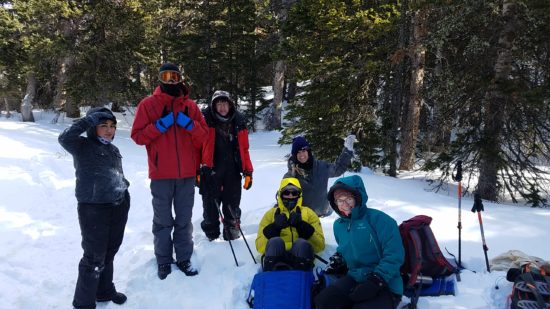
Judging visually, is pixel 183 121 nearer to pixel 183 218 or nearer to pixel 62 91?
pixel 183 218

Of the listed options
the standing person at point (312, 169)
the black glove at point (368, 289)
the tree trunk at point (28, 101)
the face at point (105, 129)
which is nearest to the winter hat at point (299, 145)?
the standing person at point (312, 169)

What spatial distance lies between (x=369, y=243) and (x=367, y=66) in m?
7.47

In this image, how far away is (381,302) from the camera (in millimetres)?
3736

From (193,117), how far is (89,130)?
4.19 ft

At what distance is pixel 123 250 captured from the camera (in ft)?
20.3

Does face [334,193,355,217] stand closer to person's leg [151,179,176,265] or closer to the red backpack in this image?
the red backpack

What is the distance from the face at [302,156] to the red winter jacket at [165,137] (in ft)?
4.77

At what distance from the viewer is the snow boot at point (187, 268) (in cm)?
496

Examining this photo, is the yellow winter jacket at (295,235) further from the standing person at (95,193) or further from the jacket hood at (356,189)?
the standing person at (95,193)

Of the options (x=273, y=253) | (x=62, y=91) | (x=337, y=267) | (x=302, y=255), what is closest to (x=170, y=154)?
(x=273, y=253)

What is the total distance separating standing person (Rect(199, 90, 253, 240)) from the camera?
17.5ft

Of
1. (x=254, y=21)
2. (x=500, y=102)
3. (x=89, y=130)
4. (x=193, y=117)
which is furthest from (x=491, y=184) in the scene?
(x=254, y=21)

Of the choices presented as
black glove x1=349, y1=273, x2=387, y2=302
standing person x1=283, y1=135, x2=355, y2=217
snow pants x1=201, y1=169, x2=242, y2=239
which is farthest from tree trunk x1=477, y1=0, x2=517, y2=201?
black glove x1=349, y1=273, x2=387, y2=302

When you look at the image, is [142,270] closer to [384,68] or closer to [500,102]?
[500,102]
